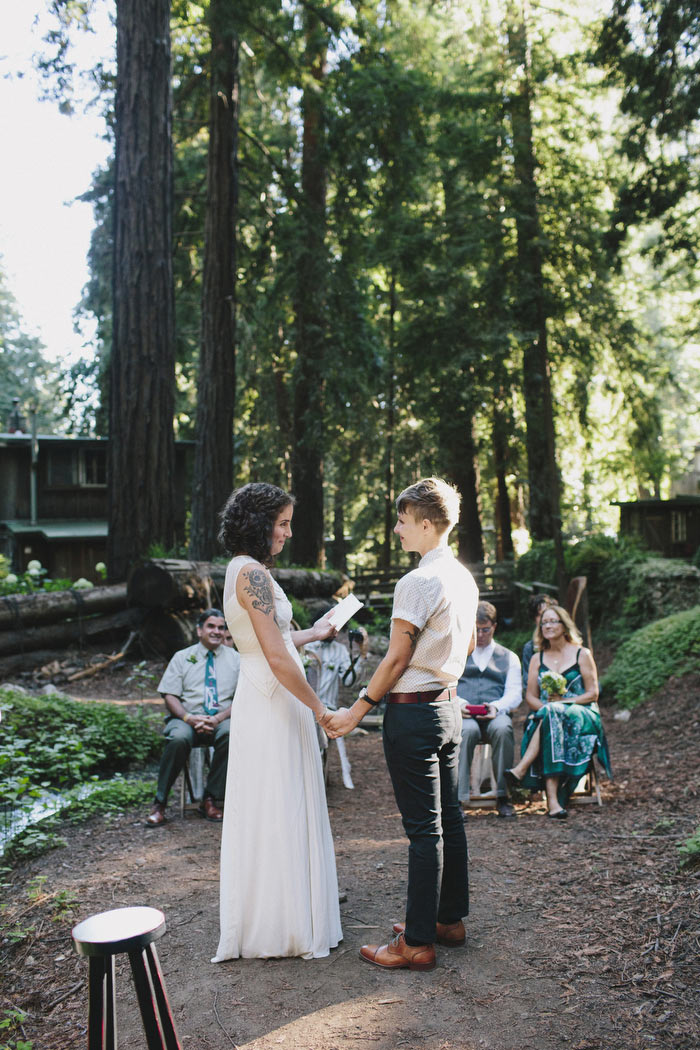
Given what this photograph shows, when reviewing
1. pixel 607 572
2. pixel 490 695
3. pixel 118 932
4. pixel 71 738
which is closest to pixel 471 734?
pixel 490 695

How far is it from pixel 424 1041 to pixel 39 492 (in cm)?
2311

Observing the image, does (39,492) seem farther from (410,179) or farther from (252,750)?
(252,750)

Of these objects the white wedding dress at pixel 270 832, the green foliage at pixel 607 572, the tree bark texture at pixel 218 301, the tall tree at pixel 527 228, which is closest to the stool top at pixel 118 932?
the white wedding dress at pixel 270 832

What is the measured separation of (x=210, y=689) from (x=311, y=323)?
1136 cm

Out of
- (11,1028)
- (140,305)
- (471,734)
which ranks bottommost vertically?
(11,1028)

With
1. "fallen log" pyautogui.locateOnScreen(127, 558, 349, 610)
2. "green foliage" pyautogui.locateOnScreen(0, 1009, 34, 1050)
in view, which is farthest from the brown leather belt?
"fallen log" pyautogui.locateOnScreen(127, 558, 349, 610)

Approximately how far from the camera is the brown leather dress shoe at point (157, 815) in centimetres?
588

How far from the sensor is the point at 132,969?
7.61 ft

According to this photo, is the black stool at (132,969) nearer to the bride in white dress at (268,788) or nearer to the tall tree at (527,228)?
the bride in white dress at (268,788)

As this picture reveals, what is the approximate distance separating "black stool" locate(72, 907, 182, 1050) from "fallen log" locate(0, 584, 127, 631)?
7.78 metres

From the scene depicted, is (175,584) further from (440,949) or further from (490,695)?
(440,949)

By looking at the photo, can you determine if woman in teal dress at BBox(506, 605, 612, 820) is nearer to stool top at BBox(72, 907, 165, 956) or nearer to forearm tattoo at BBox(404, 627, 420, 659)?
forearm tattoo at BBox(404, 627, 420, 659)

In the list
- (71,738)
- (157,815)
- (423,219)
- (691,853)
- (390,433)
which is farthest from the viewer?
(390,433)

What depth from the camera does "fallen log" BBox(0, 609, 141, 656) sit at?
962 centimetres
